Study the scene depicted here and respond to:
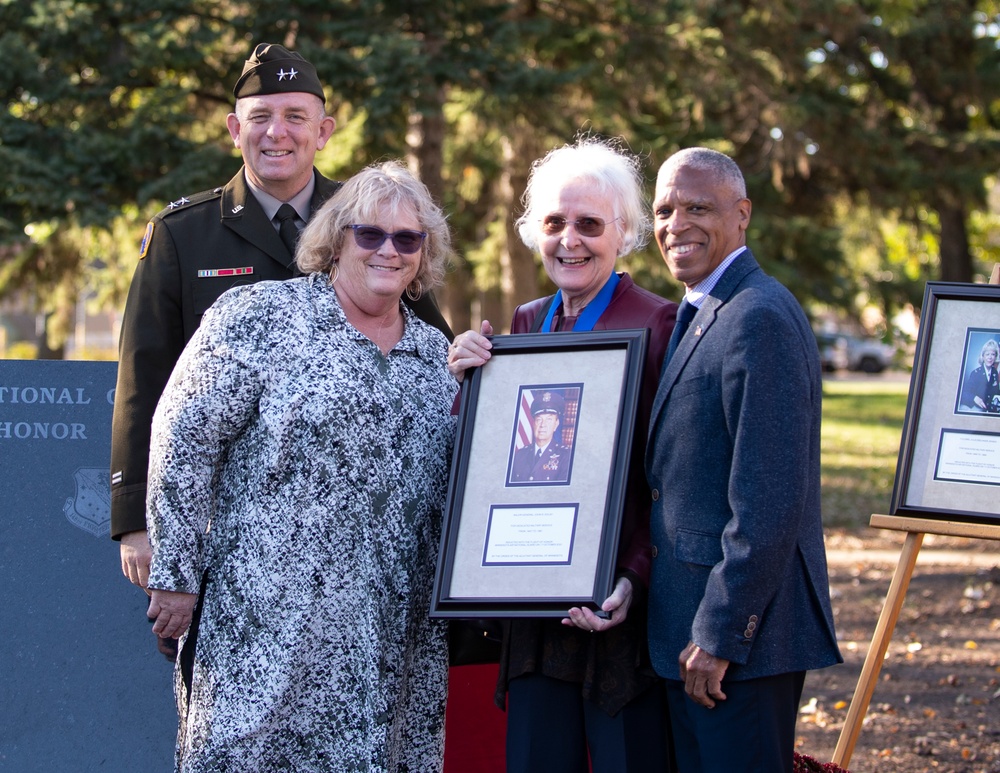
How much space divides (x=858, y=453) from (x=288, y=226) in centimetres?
1511

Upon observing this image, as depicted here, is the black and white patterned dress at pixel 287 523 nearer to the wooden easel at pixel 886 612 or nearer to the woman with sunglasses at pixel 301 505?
the woman with sunglasses at pixel 301 505

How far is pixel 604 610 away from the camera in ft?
9.44

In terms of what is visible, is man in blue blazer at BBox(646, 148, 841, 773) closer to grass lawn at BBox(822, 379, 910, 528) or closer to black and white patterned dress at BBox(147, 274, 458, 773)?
black and white patterned dress at BBox(147, 274, 458, 773)

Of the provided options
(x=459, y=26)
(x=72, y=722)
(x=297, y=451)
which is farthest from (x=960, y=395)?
(x=459, y=26)

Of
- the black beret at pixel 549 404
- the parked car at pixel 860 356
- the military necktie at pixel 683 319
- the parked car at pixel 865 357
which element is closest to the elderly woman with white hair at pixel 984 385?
the military necktie at pixel 683 319

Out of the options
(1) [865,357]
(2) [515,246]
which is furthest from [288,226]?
(1) [865,357]

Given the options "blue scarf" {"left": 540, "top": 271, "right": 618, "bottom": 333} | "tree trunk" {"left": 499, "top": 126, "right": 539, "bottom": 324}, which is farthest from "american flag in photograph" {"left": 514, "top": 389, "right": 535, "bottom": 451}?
"tree trunk" {"left": 499, "top": 126, "right": 539, "bottom": 324}

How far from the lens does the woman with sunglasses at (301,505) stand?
3.10 meters

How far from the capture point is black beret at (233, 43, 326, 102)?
398cm

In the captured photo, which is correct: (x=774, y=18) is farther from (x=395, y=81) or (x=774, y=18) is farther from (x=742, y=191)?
(x=742, y=191)

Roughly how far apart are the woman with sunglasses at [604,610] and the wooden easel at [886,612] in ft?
4.63

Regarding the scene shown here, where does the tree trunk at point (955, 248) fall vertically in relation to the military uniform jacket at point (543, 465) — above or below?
above

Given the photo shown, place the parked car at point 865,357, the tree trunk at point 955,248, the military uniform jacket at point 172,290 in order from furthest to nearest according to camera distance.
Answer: the parked car at point 865,357 → the tree trunk at point 955,248 → the military uniform jacket at point 172,290

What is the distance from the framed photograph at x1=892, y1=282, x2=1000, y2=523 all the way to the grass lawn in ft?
8.81
